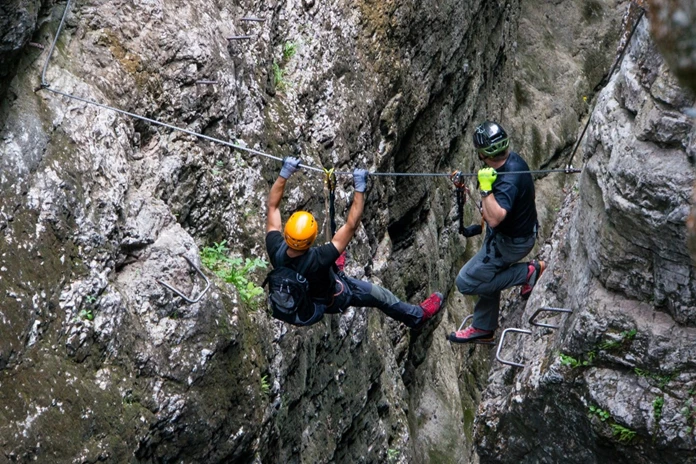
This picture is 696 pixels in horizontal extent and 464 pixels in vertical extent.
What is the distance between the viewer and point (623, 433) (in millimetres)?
7461

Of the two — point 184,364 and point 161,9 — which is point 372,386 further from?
point 161,9

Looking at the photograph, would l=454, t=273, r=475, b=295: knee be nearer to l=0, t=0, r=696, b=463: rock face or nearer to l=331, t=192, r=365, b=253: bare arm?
l=0, t=0, r=696, b=463: rock face

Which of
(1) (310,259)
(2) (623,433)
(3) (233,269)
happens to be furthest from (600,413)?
(3) (233,269)

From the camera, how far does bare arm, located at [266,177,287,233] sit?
303 inches

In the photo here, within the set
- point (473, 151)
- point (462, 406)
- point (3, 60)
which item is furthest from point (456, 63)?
point (3, 60)

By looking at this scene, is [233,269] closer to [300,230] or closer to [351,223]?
[300,230]

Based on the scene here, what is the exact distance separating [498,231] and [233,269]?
2.83 meters

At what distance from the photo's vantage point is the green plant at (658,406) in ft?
23.7

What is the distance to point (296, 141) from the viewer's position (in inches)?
396

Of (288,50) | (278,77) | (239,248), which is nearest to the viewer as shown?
(239,248)

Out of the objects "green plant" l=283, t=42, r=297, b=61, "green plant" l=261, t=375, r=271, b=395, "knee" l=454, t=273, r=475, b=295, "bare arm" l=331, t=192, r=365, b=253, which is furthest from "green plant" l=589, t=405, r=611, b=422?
"green plant" l=283, t=42, r=297, b=61

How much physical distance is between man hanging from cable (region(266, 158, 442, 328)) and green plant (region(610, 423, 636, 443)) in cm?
285

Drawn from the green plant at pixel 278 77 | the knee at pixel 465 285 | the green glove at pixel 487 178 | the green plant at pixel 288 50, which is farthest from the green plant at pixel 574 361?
the green plant at pixel 288 50

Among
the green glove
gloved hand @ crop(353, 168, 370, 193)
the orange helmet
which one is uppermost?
the green glove
